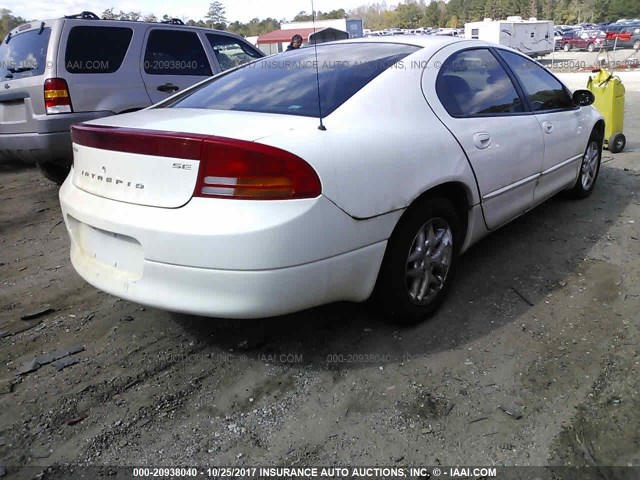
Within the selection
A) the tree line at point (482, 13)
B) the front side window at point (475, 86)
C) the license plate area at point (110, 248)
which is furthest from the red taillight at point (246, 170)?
the tree line at point (482, 13)

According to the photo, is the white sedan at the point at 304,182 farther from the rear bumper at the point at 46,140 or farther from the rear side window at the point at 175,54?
the rear side window at the point at 175,54

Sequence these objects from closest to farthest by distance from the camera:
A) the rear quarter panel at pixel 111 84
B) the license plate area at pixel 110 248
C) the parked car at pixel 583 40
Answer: the license plate area at pixel 110 248 < the rear quarter panel at pixel 111 84 < the parked car at pixel 583 40

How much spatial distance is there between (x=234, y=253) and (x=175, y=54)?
4.98 m

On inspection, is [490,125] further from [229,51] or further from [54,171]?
[54,171]

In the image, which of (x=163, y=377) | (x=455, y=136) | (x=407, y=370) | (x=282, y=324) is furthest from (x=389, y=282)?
(x=163, y=377)

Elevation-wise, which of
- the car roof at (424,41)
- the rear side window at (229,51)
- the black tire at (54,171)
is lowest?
the black tire at (54,171)

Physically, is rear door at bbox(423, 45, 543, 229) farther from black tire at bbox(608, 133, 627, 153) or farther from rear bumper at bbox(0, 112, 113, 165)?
black tire at bbox(608, 133, 627, 153)

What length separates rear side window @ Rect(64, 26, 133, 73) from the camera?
17.5 feet

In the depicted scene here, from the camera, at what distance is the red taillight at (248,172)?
83.1 inches

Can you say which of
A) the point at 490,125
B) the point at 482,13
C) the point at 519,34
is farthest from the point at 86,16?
the point at 482,13

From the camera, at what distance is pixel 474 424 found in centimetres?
220

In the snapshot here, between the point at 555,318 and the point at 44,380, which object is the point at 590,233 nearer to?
the point at 555,318

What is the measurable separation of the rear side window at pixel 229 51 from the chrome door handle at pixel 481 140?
14.5 feet

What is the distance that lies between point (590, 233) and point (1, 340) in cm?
428
